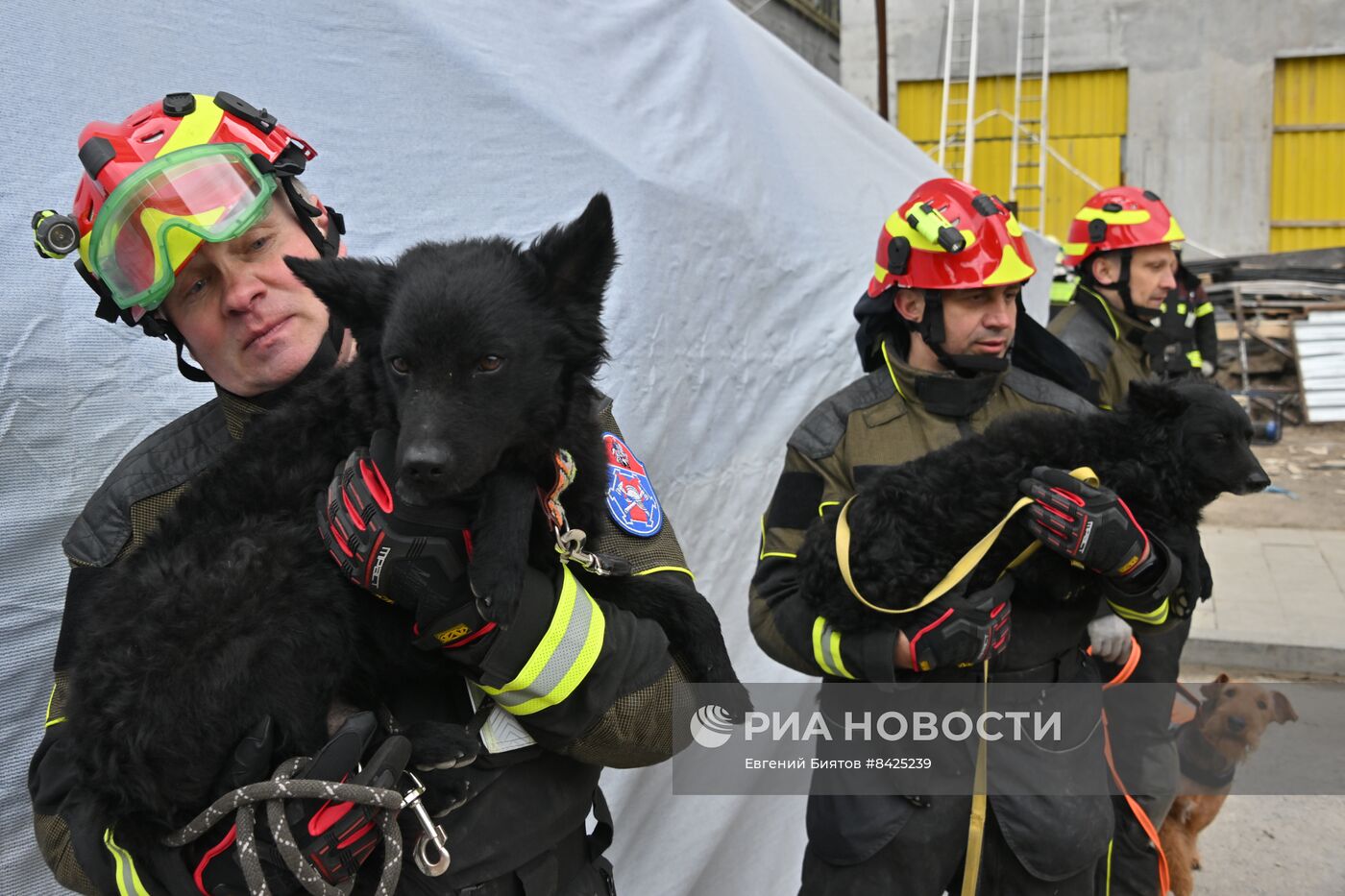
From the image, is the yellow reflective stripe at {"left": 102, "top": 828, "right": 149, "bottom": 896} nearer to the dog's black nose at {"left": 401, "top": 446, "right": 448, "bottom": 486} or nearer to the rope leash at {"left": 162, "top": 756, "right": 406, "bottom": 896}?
the rope leash at {"left": 162, "top": 756, "right": 406, "bottom": 896}

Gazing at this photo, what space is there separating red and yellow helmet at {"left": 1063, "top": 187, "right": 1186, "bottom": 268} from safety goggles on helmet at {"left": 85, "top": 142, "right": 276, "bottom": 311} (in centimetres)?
417

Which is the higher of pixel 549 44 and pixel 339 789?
pixel 549 44

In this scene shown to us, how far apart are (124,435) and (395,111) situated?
49.1 inches

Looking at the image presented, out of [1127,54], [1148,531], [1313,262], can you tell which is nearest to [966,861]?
[1148,531]

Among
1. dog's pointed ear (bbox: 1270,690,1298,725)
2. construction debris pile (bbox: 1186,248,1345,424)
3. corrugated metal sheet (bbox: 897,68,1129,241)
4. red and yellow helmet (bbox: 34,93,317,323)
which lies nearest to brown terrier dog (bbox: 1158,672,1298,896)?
dog's pointed ear (bbox: 1270,690,1298,725)

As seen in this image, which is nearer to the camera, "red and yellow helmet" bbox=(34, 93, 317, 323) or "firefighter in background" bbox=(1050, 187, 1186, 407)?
"red and yellow helmet" bbox=(34, 93, 317, 323)

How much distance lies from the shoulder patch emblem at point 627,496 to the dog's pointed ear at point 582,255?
329mm

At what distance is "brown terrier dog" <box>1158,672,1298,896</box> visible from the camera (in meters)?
3.93

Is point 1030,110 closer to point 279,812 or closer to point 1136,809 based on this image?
point 1136,809

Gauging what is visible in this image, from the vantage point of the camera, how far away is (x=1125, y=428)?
2602mm

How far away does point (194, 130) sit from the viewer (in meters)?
1.86

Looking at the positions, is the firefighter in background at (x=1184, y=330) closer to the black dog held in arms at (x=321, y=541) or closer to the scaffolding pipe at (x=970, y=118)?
the black dog held in arms at (x=321, y=541)

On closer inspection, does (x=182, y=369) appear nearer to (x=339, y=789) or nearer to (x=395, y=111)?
(x=339, y=789)

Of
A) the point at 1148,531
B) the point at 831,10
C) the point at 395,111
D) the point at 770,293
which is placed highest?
the point at 831,10
